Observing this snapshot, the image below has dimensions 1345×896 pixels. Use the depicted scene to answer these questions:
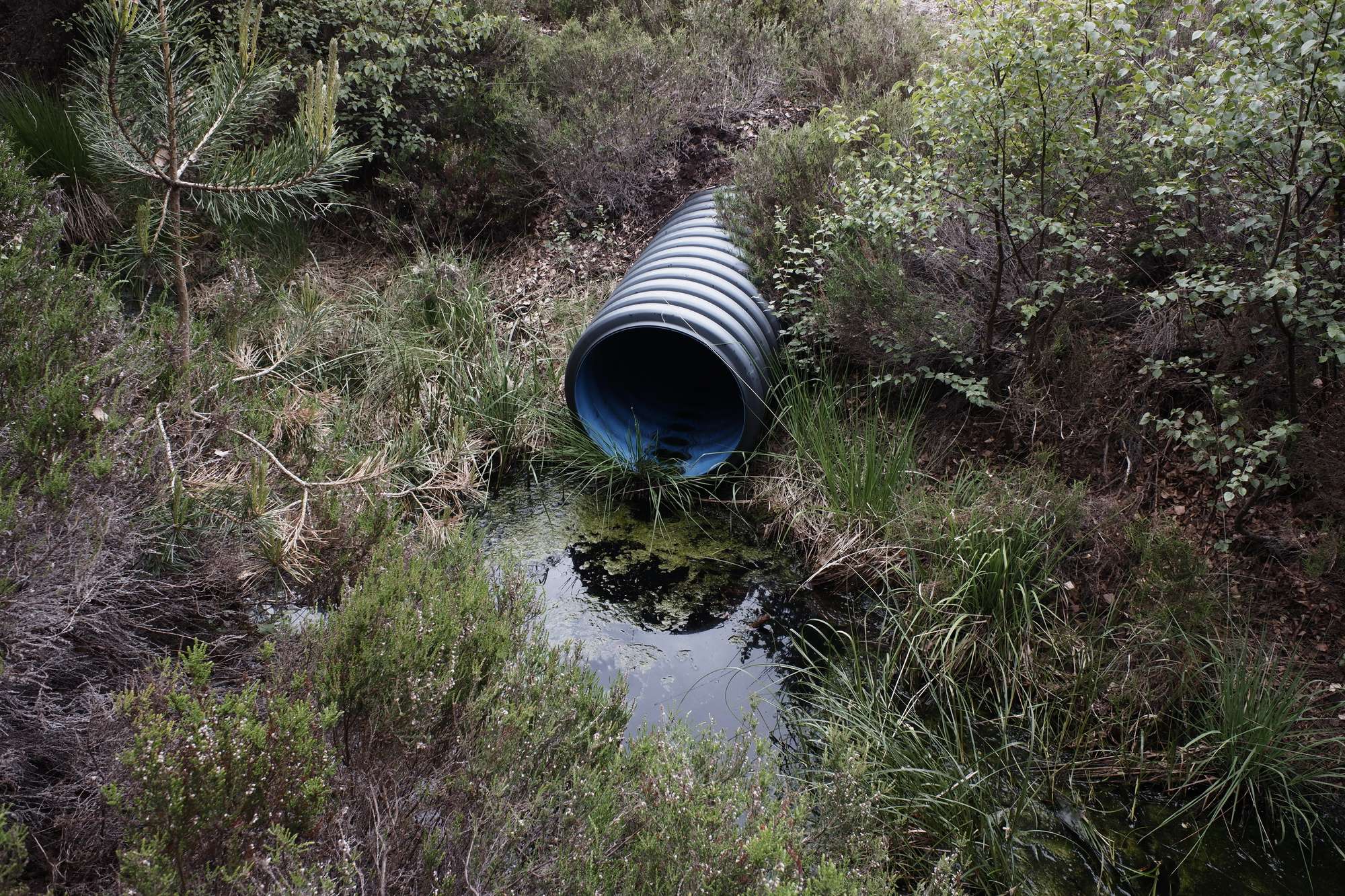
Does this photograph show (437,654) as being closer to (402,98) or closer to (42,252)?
(42,252)

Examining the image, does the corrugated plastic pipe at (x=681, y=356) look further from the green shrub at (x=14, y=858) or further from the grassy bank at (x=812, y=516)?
the green shrub at (x=14, y=858)

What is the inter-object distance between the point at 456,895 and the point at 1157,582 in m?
2.86

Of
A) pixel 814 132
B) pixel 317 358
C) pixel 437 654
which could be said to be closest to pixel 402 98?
pixel 317 358

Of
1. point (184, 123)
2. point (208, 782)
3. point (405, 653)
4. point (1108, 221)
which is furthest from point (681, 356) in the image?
point (208, 782)

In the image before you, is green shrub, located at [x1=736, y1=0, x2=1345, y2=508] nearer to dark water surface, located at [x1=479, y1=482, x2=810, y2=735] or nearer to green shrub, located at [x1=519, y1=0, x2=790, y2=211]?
dark water surface, located at [x1=479, y1=482, x2=810, y2=735]

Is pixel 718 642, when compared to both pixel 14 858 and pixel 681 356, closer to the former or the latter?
pixel 681 356

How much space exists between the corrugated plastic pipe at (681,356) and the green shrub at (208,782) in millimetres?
2935

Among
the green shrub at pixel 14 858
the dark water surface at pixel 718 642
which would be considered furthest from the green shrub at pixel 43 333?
the dark water surface at pixel 718 642

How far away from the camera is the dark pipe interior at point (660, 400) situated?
195 inches

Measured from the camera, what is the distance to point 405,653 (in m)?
2.24

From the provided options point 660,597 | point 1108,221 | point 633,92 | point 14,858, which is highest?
point 14,858

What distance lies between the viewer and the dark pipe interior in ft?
16.2

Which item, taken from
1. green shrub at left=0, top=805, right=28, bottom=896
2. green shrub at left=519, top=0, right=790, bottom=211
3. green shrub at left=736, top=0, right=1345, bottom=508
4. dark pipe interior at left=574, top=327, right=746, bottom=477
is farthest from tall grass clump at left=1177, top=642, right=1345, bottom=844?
green shrub at left=519, top=0, right=790, bottom=211

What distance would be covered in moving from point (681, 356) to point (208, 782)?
4525 mm
